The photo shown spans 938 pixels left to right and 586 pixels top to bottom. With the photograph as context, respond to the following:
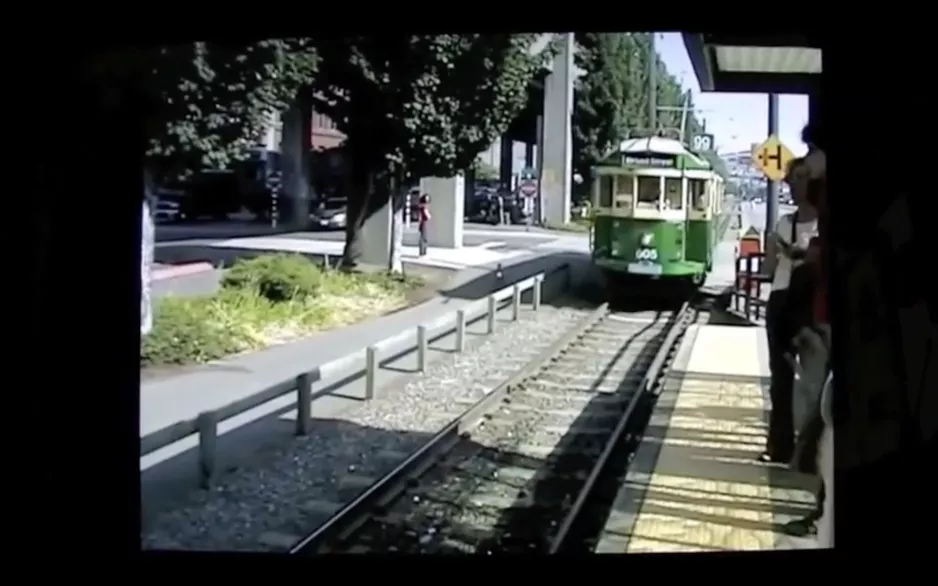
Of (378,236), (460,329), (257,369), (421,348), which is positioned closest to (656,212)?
(378,236)

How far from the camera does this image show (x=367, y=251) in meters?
12.7

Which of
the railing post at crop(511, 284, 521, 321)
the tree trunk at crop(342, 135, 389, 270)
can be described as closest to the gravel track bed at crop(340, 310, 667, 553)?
the tree trunk at crop(342, 135, 389, 270)

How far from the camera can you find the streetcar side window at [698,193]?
1248 centimetres

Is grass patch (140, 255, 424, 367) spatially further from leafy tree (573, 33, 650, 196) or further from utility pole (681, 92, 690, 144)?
utility pole (681, 92, 690, 144)

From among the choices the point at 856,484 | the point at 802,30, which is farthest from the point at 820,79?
A: the point at 856,484

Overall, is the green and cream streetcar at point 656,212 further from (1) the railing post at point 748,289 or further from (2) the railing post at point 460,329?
(2) the railing post at point 460,329

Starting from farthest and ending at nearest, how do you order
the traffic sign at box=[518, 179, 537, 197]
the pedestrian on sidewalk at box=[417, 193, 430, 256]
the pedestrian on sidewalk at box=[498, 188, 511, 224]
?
the pedestrian on sidewalk at box=[498, 188, 511, 224]
the traffic sign at box=[518, 179, 537, 197]
the pedestrian on sidewalk at box=[417, 193, 430, 256]

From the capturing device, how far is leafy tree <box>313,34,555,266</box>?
11531 mm

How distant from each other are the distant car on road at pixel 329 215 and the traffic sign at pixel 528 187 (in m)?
6.61

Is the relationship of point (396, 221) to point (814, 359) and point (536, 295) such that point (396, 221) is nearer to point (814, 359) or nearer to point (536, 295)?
point (536, 295)

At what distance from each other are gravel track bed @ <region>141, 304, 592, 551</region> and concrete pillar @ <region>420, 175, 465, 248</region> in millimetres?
6996

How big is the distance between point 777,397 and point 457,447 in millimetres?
1877

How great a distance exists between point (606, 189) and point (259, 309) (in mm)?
5534

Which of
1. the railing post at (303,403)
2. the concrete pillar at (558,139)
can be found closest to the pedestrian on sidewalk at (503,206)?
the concrete pillar at (558,139)
